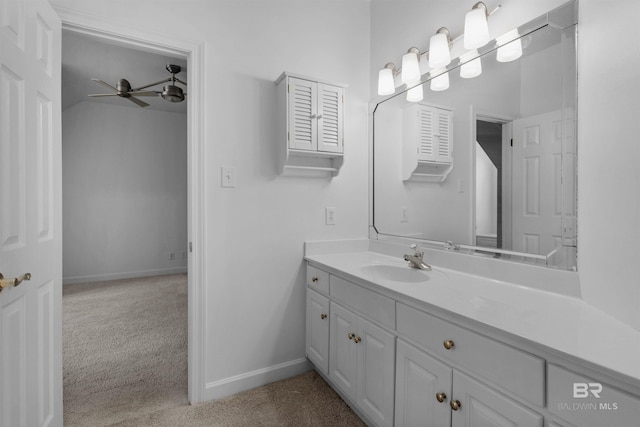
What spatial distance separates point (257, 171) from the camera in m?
1.94

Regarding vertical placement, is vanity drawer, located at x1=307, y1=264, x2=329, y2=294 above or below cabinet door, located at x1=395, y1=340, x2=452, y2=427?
above

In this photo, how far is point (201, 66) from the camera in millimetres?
1753

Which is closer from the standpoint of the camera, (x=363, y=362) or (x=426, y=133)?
(x=363, y=362)

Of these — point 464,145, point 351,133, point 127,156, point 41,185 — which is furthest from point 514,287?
point 127,156

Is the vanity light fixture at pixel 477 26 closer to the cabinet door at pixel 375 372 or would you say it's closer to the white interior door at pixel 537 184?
the white interior door at pixel 537 184

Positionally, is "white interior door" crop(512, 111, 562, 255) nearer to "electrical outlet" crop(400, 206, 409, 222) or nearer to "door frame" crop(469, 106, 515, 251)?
"door frame" crop(469, 106, 515, 251)

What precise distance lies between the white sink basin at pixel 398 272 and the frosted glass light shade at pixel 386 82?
1136mm

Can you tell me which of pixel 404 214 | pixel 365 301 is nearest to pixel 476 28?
pixel 404 214

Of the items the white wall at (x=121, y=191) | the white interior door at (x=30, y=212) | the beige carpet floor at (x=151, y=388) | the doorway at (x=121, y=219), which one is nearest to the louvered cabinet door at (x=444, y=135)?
the beige carpet floor at (x=151, y=388)

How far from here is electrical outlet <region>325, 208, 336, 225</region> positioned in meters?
2.17

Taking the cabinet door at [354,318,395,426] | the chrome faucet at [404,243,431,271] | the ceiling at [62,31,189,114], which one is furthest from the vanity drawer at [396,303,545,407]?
the ceiling at [62,31,189,114]

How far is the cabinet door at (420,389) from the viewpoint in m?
1.08

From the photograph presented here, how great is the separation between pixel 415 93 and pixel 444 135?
1.16 ft

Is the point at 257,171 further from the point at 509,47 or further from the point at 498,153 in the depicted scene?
the point at 509,47
